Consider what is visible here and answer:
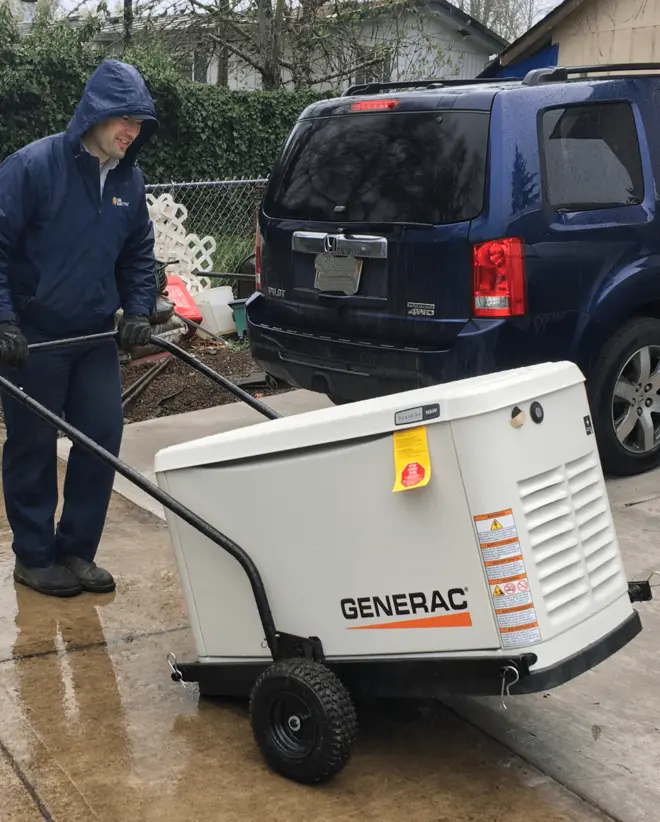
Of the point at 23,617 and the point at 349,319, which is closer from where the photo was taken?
the point at 23,617

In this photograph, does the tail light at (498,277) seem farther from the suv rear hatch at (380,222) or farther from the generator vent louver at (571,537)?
the generator vent louver at (571,537)

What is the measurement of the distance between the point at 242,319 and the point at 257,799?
6.52 metres

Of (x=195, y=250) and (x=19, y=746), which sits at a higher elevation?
(x=195, y=250)

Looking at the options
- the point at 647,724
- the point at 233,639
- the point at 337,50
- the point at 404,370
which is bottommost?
the point at 647,724

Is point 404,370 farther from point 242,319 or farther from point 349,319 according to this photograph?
point 242,319

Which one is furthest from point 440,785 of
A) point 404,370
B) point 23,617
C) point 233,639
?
point 404,370

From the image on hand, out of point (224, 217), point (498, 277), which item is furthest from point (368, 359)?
point (224, 217)

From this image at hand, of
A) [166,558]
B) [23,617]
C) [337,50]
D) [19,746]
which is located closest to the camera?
[19,746]

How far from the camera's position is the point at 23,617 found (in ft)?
12.9

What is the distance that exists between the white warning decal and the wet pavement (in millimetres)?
522

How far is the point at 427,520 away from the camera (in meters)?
2.65

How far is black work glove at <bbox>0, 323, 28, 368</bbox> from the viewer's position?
3.53 m

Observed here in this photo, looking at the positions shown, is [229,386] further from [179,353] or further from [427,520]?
[427,520]

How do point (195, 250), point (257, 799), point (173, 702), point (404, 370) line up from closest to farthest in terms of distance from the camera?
point (257, 799) → point (173, 702) → point (404, 370) → point (195, 250)
